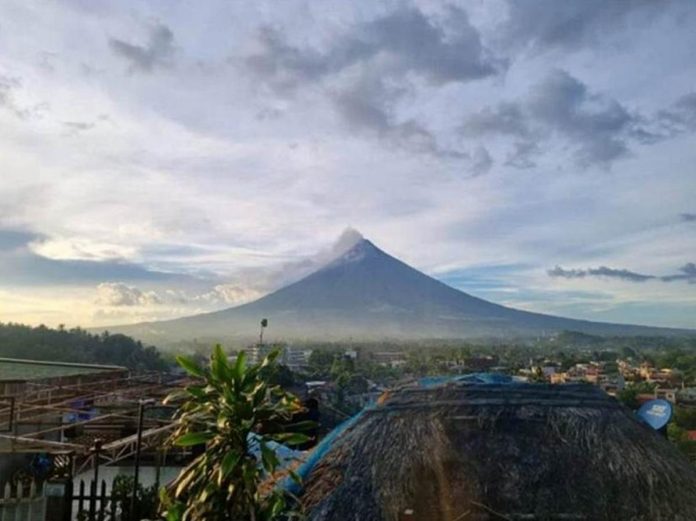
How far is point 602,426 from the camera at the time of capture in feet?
17.6

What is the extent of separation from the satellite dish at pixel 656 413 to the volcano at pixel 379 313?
90372 mm

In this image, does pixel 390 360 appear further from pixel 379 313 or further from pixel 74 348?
pixel 379 313

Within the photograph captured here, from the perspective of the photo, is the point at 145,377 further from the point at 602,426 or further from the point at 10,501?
the point at 602,426

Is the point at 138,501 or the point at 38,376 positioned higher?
the point at 38,376

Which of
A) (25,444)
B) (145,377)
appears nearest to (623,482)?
(25,444)

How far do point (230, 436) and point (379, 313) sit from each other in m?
106

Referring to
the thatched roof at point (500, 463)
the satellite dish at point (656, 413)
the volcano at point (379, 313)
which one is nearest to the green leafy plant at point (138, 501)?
the thatched roof at point (500, 463)

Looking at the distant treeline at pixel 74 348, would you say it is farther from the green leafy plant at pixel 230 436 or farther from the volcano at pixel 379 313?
the volcano at pixel 379 313

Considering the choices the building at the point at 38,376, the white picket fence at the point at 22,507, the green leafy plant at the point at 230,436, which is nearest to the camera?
the green leafy plant at the point at 230,436

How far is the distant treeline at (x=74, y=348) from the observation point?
3108 cm

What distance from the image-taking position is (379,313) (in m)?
110

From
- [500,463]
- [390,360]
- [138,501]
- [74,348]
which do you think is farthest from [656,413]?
[390,360]

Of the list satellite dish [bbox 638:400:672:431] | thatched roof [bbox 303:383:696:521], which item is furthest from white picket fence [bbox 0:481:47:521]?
satellite dish [bbox 638:400:672:431]

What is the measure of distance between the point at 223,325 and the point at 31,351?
7923cm
